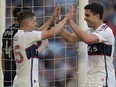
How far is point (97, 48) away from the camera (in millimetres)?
3902

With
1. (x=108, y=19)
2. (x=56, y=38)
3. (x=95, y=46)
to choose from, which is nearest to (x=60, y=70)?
(x=56, y=38)

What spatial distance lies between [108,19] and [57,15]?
1.16 meters

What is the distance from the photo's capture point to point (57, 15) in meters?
4.14

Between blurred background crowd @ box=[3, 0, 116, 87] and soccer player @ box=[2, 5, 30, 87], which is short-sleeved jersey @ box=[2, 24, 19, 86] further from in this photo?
blurred background crowd @ box=[3, 0, 116, 87]

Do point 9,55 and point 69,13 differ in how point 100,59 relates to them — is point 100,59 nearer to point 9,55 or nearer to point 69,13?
point 69,13

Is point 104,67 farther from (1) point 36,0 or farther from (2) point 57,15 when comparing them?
(1) point 36,0

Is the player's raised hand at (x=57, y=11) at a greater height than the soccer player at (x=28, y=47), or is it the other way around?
the player's raised hand at (x=57, y=11)

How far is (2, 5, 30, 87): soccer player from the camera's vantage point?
439 cm

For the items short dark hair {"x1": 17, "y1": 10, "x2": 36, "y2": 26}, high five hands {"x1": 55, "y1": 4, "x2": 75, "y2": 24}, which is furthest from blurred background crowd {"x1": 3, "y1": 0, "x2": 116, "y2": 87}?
short dark hair {"x1": 17, "y1": 10, "x2": 36, "y2": 26}

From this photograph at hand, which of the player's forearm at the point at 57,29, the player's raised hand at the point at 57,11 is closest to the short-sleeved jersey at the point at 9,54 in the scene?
the player's raised hand at the point at 57,11

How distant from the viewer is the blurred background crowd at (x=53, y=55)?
4.90 m

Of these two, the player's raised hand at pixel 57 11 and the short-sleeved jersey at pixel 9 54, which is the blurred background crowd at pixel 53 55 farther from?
the player's raised hand at pixel 57 11

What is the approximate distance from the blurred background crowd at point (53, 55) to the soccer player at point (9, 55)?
1.76 ft

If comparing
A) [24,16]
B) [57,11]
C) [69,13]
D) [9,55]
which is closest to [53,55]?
[9,55]
